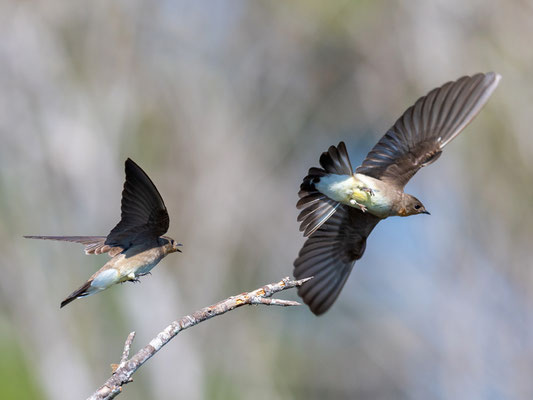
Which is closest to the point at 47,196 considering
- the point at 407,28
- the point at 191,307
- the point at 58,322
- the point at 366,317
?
the point at 58,322

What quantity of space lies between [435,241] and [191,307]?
440 centimetres

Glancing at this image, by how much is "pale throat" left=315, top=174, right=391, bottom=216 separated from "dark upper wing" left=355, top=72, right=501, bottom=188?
22 centimetres

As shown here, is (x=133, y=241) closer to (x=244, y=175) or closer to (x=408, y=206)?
(x=408, y=206)

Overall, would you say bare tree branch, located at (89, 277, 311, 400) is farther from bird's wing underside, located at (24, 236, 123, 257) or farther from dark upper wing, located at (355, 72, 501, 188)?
dark upper wing, located at (355, 72, 501, 188)

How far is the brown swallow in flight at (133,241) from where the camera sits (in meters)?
3.84

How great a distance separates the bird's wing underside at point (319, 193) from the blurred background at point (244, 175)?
19.4ft

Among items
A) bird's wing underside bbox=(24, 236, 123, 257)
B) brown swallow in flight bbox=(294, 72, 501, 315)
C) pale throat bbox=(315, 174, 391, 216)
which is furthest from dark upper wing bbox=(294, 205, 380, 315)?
bird's wing underside bbox=(24, 236, 123, 257)

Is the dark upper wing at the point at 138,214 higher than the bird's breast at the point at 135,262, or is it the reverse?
the dark upper wing at the point at 138,214

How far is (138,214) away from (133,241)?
180mm

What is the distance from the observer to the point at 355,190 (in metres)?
4.79

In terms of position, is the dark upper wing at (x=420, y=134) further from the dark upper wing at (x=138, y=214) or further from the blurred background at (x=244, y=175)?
the blurred background at (x=244, y=175)

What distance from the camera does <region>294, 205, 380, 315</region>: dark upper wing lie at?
5.78 meters

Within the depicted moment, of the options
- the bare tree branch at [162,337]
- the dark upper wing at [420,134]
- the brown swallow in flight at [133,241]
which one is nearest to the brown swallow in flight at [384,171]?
the dark upper wing at [420,134]

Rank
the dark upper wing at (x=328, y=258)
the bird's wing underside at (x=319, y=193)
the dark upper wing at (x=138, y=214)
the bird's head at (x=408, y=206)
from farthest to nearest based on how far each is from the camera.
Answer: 1. the dark upper wing at (x=328, y=258)
2. the bird's head at (x=408, y=206)
3. the bird's wing underside at (x=319, y=193)
4. the dark upper wing at (x=138, y=214)
